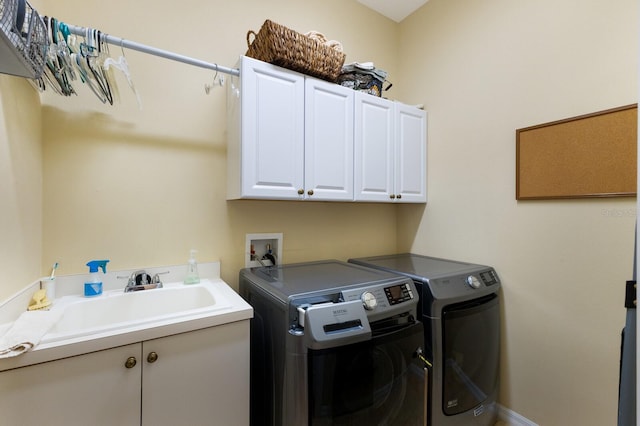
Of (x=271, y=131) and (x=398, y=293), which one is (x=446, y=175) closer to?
(x=398, y=293)

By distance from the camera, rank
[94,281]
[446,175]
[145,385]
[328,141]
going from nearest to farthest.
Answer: [145,385] → [94,281] → [328,141] → [446,175]

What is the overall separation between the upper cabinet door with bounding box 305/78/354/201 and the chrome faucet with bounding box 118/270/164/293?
3.09ft

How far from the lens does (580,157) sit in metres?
1.48

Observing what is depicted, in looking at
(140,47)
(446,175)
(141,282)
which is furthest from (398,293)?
(140,47)

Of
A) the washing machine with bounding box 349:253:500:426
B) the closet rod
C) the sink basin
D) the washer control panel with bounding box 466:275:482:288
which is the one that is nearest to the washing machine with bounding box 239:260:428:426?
the washing machine with bounding box 349:253:500:426

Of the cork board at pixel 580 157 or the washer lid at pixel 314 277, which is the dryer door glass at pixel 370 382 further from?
the cork board at pixel 580 157

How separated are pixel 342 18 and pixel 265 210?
1.69 metres

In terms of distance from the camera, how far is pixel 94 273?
137 centimetres

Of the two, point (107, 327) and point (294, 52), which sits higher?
point (294, 52)

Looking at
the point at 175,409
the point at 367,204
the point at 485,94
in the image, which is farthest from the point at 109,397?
the point at 485,94

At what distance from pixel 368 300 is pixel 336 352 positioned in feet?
0.86

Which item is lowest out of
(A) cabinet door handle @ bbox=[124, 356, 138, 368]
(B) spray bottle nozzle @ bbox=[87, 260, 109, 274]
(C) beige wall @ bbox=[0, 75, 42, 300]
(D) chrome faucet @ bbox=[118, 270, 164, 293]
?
(A) cabinet door handle @ bbox=[124, 356, 138, 368]

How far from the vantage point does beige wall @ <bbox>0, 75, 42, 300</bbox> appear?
0.99 meters

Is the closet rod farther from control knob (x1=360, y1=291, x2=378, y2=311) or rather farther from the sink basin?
control knob (x1=360, y1=291, x2=378, y2=311)
